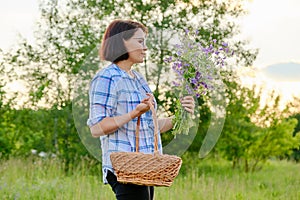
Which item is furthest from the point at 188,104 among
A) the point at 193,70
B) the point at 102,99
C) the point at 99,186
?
the point at 99,186

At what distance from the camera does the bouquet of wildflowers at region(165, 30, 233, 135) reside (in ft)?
10.2

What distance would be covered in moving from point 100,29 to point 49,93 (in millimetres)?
1312

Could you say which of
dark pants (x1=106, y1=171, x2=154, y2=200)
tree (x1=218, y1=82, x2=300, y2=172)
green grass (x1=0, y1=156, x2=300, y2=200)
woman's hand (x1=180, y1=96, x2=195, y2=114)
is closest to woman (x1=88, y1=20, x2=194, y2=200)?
dark pants (x1=106, y1=171, x2=154, y2=200)

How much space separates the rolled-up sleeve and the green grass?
9.90ft

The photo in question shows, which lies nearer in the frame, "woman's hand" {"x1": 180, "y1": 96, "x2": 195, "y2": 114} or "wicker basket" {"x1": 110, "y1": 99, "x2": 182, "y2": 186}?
"wicker basket" {"x1": 110, "y1": 99, "x2": 182, "y2": 186}

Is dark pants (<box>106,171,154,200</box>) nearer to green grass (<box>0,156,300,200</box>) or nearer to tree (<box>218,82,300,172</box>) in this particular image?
green grass (<box>0,156,300,200</box>)

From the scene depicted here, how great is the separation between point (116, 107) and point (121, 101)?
0.12 ft

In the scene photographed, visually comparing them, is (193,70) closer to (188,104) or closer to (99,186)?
(188,104)

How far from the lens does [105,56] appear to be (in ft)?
9.46

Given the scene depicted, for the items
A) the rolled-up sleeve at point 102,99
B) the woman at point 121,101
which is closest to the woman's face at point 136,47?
the woman at point 121,101

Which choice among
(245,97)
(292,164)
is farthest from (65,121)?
(292,164)

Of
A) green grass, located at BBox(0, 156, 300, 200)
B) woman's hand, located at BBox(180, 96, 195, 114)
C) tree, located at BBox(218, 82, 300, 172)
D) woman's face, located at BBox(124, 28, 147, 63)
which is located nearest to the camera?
woman's face, located at BBox(124, 28, 147, 63)

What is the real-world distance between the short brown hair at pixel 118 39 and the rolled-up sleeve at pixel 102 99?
0.53 ft

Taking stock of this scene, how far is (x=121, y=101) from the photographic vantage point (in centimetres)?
273
